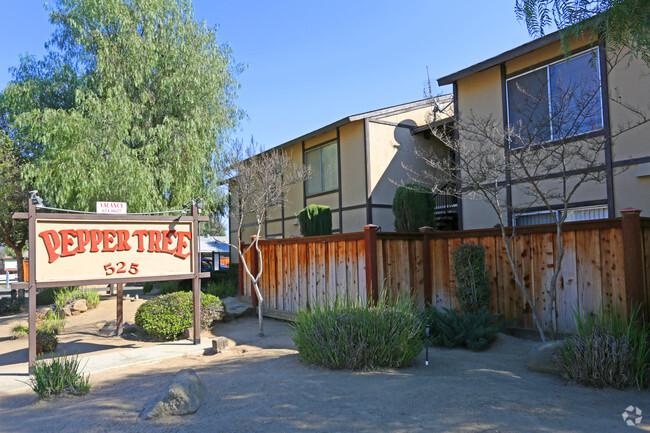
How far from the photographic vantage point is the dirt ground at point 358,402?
4.16m

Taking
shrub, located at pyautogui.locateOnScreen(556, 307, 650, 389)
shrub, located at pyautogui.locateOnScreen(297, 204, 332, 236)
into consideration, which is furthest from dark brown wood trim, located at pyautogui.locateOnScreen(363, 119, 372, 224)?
shrub, located at pyautogui.locateOnScreen(556, 307, 650, 389)

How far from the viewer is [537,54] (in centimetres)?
1053

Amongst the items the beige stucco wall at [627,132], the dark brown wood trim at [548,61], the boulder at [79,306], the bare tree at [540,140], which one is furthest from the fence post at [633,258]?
the boulder at [79,306]

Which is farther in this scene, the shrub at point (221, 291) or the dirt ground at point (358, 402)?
the shrub at point (221, 291)

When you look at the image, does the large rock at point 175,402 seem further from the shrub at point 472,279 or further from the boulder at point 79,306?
the boulder at point 79,306

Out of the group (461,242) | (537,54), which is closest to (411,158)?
(537,54)

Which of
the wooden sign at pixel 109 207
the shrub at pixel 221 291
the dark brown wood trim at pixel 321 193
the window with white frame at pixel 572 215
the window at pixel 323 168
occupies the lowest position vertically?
the shrub at pixel 221 291

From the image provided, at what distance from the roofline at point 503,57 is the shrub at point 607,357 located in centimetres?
626

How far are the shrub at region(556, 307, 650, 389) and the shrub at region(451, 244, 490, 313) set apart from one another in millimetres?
2741

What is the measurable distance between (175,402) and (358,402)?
1.89 meters

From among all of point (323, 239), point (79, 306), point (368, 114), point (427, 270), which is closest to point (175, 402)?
point (323, 239)

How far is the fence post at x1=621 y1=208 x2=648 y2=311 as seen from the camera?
6.51 metres

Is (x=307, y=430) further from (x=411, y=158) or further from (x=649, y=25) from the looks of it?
(x=411, y=158)

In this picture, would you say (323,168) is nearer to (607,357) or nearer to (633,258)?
(633,258)
